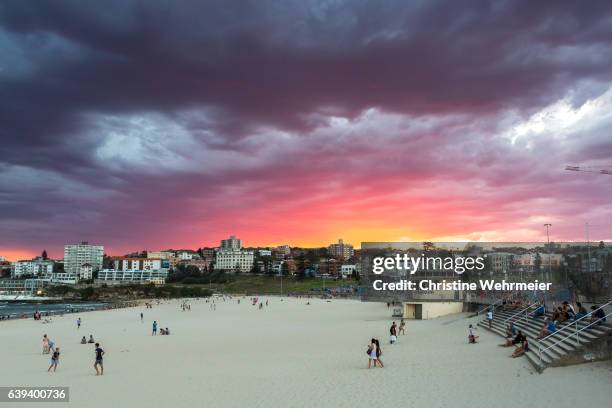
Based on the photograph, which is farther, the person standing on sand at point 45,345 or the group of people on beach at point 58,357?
the person standing on sand at point 45,345

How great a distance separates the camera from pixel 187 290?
144250mm

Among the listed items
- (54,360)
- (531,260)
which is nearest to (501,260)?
(531,260)

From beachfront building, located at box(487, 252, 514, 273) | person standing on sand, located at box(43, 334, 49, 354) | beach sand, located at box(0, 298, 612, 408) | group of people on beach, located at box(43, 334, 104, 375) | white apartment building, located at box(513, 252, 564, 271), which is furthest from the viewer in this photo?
beachfront building, located at box(487, 252, 514, 273)

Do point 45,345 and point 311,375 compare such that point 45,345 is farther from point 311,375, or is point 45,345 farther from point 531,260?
point 531,260

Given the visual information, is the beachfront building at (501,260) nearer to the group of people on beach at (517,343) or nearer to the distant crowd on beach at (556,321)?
the group of people on beach at (517,343)

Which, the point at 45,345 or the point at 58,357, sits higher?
the point at 58,357

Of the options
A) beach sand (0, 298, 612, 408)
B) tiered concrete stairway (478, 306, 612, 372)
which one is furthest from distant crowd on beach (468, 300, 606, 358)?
beach sand (0, 298, 612, 408)

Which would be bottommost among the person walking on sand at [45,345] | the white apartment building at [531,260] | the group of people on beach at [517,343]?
the person walking on sand at [45,345]

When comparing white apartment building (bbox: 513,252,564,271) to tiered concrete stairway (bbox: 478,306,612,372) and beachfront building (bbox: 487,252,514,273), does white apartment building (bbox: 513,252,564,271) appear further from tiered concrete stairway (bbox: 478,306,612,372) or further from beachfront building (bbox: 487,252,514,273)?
tiered concrete stairway (bbox: 478,306,612,372)

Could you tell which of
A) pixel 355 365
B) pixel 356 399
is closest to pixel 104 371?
pixel 355 365

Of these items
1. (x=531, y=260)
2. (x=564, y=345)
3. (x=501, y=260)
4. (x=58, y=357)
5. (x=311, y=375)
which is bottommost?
(x=58, y=357)

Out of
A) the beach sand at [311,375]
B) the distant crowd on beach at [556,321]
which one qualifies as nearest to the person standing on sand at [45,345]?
the beach sand at [311,375]

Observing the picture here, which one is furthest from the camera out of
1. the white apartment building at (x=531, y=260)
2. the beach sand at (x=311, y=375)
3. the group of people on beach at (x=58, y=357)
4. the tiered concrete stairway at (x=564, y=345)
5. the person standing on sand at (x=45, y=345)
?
the white apartment building at (x=531, y=260)

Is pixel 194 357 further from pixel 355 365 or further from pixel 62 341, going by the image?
pixel 62 341
